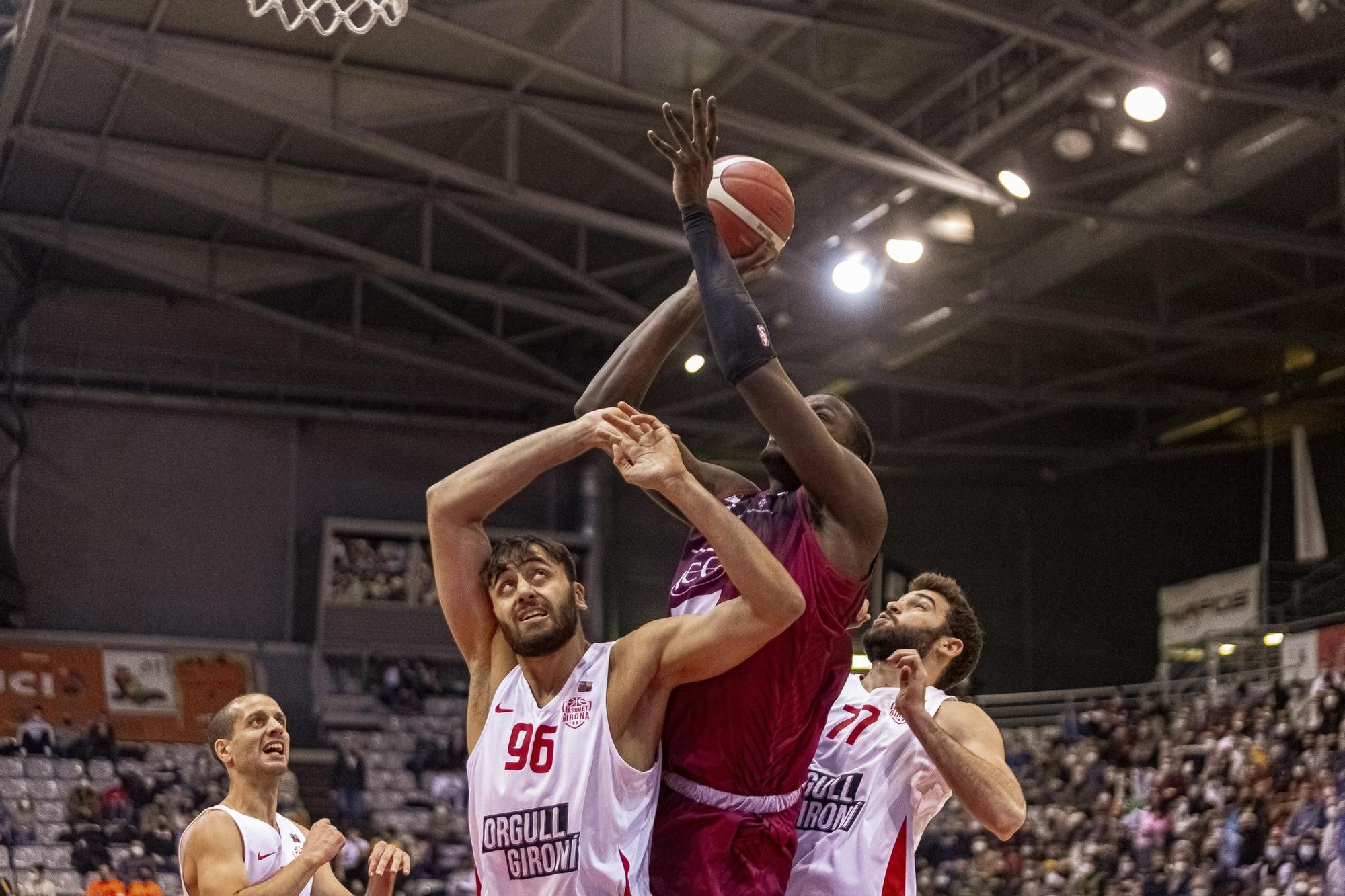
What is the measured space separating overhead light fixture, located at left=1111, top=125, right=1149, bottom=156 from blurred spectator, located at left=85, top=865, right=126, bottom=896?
38.1 feet

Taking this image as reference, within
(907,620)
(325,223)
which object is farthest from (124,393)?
(907,620)

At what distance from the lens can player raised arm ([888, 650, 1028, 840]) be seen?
455cm

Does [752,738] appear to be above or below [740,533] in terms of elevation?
below

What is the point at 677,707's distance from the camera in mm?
4344

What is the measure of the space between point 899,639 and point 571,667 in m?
1.35

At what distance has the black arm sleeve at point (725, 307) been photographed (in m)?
4.07

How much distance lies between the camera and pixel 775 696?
4.32m

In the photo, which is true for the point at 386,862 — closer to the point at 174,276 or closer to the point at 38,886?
the point at 38,886

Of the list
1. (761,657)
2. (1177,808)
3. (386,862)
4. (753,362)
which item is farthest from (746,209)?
(1177,808)

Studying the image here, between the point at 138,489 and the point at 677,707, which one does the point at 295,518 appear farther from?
the point at 677,707

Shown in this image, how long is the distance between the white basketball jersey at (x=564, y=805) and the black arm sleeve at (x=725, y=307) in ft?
2.90

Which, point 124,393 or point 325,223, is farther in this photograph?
point 124,393

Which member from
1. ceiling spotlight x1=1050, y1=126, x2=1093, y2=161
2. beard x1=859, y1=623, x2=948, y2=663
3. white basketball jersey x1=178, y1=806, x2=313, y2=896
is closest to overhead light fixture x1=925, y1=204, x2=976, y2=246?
ceiling spotlight x1=1050, y1=126, x2=1093, y2=161

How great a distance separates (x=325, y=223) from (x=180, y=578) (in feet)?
19.2
